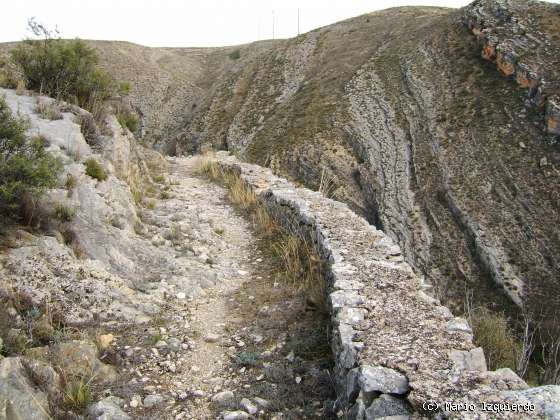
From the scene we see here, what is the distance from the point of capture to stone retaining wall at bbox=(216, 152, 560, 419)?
3092 millimetres

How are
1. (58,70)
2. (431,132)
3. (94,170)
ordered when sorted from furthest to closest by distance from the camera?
1. (431,132)
2. (58,70)
3. (94,170)

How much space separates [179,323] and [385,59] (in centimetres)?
3931

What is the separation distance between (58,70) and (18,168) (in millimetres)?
5310

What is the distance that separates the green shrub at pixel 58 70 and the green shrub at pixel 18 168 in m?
3.78

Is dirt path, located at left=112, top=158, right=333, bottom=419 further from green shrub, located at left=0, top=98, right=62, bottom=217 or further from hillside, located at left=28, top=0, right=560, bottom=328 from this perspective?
hillside, located at left=28, top=0, right=560, bottom=328

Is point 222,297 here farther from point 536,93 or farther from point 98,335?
point 536,93

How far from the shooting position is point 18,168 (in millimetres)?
5289

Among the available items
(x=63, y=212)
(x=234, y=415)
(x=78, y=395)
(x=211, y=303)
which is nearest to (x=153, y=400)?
(x=78, y=395)

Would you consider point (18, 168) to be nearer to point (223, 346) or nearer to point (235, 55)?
point (223, 346)

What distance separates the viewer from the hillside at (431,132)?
23438mm

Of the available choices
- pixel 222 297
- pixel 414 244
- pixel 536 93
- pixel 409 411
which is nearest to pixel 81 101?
pixel 222 297

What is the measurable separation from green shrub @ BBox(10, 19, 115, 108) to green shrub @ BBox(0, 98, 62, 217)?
3.78 metres

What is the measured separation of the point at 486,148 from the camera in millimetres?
27953

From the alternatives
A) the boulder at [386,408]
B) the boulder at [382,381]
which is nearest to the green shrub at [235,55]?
the boulder at [382,381]
